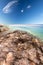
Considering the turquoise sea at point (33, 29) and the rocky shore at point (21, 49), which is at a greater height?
the turquoise sea at point (33, 29)

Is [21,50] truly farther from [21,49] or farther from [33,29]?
[33,29]

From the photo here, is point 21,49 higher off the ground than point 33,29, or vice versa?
point 33,29

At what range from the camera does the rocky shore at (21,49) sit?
1341 millimetres

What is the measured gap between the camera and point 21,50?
1562 millimetres

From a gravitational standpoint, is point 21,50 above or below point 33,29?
below

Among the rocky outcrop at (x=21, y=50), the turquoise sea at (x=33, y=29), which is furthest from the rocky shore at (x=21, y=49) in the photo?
the turquoise sea at (x=33, y=29)

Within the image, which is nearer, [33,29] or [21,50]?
[21,50]

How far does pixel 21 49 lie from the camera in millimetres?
1585

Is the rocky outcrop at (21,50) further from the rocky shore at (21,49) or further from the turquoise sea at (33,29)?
the turquoise sea at (33,29)

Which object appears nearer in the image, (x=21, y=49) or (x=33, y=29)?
(x=21, y=49)

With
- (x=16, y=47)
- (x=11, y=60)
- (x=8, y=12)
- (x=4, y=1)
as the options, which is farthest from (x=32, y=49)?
(x=4, y=1)

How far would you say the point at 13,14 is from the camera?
241 centimetres

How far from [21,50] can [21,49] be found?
26 millimetres

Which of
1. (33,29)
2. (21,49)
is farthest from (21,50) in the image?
(33,29)
